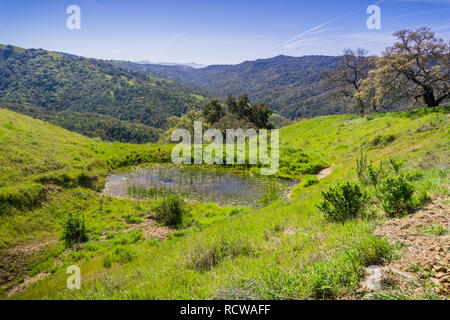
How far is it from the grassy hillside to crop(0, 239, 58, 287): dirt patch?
59 millimetres

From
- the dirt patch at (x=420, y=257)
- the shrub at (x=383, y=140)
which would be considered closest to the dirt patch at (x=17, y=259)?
the dirt patch at (x=420, y=257)

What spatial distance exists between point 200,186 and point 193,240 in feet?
43.0

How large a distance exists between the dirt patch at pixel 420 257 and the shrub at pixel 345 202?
1849 millimetres

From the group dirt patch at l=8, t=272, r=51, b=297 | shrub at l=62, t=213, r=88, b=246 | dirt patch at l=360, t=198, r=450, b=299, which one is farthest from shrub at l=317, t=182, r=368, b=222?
shrub at l=62, t=213, r=88, b=246

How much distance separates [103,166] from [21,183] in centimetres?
1040

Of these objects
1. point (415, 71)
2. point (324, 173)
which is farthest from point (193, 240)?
point (415, 71)

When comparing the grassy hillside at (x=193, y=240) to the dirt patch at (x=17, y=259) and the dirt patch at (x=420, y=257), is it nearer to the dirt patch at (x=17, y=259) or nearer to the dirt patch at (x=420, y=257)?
the dirt patch at (x=17, y=259)

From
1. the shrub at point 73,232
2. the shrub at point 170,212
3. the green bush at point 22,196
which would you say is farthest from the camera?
the shrub at point 170,212

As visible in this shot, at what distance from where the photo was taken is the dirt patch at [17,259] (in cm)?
812

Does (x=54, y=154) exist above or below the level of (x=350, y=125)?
below

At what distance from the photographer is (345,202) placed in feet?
21.7
